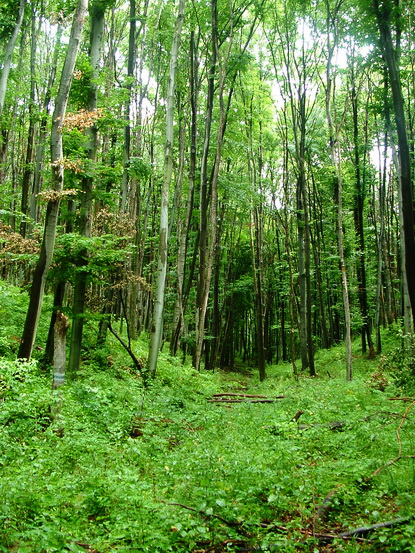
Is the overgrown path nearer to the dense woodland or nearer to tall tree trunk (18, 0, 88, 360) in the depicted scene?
tall tree trunk (18, 0, 88, 360)

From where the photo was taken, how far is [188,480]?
429 centimetres

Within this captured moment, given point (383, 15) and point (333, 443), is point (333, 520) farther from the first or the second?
point (383, 15)

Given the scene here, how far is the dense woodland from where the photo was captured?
874 centimetres

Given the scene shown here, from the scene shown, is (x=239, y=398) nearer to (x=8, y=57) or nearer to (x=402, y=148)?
(x=402, y=148)

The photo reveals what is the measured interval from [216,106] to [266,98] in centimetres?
246

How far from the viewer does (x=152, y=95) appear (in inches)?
768

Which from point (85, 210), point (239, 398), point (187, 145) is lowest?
point (239, 398)

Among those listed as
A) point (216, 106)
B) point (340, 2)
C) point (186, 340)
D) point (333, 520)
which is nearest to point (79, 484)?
point (333, 520)

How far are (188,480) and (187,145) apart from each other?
1730 cm

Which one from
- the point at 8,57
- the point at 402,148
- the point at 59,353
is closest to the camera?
the point at 59,353

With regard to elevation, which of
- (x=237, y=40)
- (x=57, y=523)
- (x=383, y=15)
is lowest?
(x=57, y=523)

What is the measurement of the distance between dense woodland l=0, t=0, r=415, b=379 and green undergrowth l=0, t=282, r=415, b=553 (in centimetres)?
204

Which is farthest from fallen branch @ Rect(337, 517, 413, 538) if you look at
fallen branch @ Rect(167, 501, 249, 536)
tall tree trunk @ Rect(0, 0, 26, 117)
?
tall tree trunk @ Rect(0, 0, 26, 117)

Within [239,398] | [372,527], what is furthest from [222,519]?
[239,398]
